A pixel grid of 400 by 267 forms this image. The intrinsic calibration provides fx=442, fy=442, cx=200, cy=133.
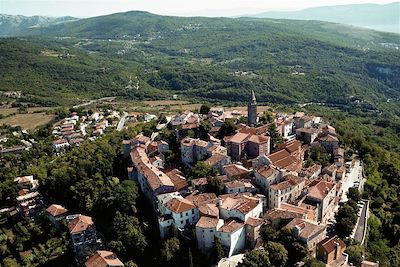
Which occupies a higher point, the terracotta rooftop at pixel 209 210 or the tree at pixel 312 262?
the terracotta rooftop at pixel 209 210

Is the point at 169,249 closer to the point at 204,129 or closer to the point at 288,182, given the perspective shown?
the point at 288,182

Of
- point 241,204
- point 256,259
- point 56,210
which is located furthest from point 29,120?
point 256,259

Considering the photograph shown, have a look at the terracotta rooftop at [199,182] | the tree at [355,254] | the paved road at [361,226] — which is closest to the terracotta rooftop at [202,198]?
the terracotta rooftop at [199,182]

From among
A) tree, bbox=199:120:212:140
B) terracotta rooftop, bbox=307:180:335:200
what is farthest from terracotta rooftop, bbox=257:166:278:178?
tree, bbox=199:120:212:140

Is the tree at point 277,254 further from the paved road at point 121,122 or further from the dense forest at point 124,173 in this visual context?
the paved road at point 121,122

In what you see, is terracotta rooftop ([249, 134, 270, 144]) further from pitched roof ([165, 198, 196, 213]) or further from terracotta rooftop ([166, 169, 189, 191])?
pitched roof ([165, 198, 196, 213])

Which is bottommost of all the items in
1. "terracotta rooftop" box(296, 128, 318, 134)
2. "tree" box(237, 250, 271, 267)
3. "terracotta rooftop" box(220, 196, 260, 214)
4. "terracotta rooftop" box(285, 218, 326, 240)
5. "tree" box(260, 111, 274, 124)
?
"tree" box(237, 250, 271, 267)

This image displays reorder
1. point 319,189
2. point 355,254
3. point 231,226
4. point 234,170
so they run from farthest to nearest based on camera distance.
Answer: point 234,170 → point 319,189 → point 355,254 → point 231,226
